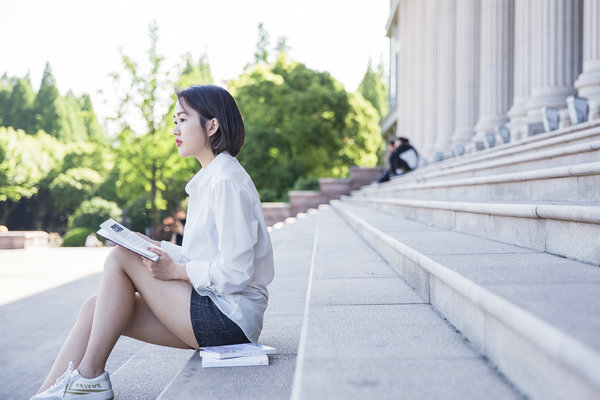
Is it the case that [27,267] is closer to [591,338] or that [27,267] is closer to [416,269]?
[416,269]

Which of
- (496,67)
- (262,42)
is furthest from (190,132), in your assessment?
(262,42)

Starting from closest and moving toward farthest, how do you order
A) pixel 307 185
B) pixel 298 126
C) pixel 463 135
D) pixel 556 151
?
pixel 556 151 < pixel 463 135 < pixel 307 185 < pixel 298 126

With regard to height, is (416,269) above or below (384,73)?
below

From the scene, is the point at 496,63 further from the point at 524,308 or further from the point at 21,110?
the point at 21,110

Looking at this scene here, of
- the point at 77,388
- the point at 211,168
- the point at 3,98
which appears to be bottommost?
the point at 77,388

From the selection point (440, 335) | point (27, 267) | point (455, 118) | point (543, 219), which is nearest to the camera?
point (440, 335)

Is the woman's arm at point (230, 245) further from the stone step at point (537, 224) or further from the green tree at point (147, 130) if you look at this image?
the green tree at point (147, 130)

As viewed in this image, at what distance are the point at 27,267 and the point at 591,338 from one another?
46.7ft

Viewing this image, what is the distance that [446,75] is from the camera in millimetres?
19047

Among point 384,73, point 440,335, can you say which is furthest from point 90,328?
point 384,73

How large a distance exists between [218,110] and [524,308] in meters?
1.97

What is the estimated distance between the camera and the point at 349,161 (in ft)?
124

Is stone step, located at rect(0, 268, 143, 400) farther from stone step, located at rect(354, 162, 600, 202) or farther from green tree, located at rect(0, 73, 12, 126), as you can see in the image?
green tree, located at rect(0, 73, 12, 126)

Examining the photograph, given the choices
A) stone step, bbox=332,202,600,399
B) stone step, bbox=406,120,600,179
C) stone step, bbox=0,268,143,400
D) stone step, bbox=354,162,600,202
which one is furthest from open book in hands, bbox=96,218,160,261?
stone step, bbox=406,120,600,179
